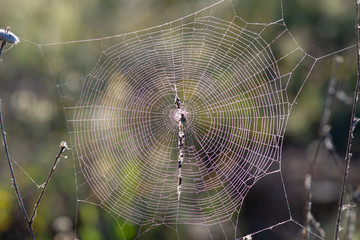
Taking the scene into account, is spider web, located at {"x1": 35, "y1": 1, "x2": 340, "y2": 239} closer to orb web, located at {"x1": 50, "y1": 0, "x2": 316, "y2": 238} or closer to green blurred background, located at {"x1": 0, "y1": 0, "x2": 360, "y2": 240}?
orb web, located at {"x1": 50, "y1": 0, "x2": 316, "y2": 238}

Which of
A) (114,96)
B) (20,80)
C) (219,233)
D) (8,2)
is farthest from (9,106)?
(219,233)

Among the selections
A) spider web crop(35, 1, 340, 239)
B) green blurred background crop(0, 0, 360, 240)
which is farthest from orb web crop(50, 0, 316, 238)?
green blurred background crop(0, 0, 360, 240)

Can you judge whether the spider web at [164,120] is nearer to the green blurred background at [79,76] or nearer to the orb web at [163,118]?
the orb web at [163,118]

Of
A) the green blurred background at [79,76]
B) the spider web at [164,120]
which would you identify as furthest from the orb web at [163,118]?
the green blurred background at [79,76]

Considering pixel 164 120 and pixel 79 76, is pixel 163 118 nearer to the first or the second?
pixel 164 120

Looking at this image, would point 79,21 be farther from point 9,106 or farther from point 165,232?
point 165,232

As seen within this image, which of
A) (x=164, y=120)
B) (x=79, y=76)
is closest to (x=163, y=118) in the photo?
(x=164, y=120)

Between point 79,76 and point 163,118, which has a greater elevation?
point 79,76

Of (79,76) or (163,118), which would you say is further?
(79,76)

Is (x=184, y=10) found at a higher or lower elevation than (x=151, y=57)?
higher
